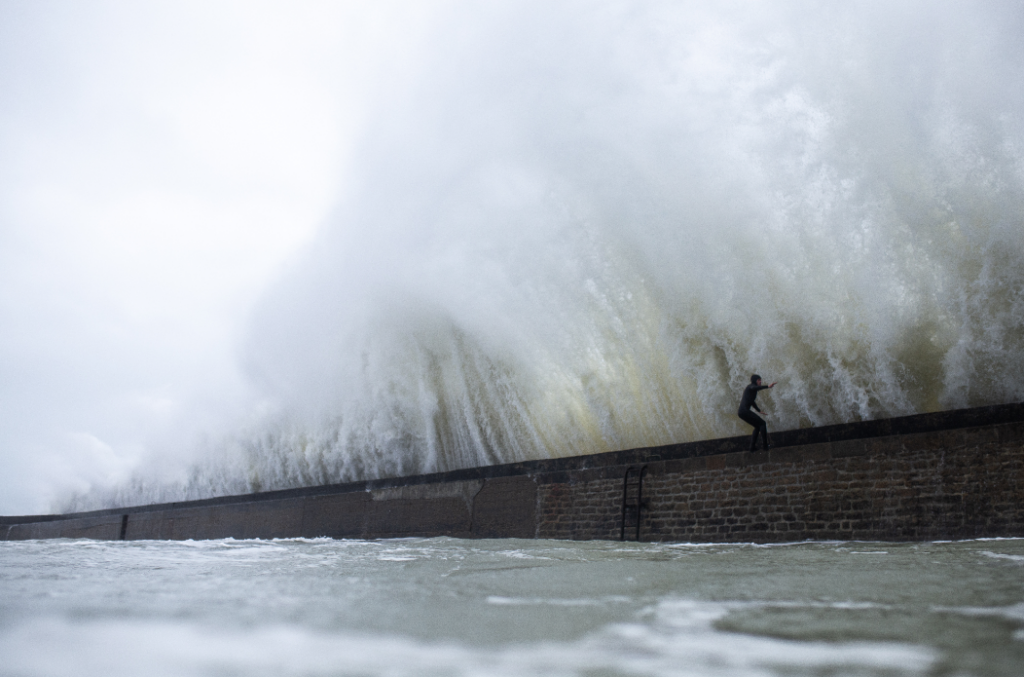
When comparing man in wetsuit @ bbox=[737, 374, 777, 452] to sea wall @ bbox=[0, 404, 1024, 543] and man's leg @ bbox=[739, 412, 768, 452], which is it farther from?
sea wall @ bbox=[0, 404, 1024, 543]

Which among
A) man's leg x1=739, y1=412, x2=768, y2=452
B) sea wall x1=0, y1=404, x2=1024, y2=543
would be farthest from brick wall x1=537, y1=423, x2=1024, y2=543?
man's leg x1=739, y1=412, x2=768, y2=452

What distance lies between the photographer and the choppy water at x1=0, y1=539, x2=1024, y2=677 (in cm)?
224

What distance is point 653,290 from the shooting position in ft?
43.0

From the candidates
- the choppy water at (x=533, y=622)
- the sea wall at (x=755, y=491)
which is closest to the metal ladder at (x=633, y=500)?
the sea wall at (x=755, y=491)

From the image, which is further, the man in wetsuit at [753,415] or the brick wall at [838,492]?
the man in wetsuit at [753,415]

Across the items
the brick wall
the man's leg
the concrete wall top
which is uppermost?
the man's leg

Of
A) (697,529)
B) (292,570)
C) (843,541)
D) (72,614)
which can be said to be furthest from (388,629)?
(697,529)

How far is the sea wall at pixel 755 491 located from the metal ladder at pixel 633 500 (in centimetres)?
2

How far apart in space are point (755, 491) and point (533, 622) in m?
7.17

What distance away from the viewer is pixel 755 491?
9.39m

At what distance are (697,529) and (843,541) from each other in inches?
78.4

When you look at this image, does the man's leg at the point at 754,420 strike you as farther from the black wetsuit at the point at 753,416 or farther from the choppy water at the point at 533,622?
the choppy water at the point at 533,622

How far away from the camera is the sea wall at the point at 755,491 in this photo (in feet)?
25.1

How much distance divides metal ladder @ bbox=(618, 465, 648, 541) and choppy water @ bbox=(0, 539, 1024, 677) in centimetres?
541
